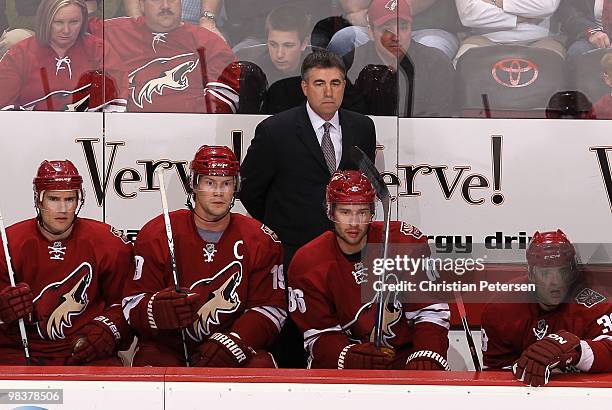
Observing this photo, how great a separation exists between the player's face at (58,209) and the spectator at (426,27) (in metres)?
1.29

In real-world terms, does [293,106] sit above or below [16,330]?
above

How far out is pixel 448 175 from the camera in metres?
5.59

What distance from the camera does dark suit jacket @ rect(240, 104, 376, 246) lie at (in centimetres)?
541

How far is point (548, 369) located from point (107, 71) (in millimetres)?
2416

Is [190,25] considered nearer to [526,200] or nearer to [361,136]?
[361,136]

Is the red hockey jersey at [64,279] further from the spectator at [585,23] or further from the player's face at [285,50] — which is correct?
the spectator at [585,23]

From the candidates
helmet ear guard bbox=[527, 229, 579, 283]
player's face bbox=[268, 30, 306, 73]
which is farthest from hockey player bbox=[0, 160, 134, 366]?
helmet ear guard bbox=[527, 229, 579, 283]

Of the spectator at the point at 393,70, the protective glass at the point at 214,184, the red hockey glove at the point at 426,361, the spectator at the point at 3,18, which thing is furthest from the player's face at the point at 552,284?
the spectator at the point at 3,18

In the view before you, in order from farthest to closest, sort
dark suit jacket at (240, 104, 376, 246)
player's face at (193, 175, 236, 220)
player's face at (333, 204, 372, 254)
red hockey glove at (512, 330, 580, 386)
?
dark suit jacket at (240, 104, 376, 246) < player's face at (193, 175, 236, 220) < player's face at (333, 204, 372, 254) < red hockey glove at (512, 330, 580, 386)

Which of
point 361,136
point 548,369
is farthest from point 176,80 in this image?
point 548,369

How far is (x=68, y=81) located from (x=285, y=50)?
0.91 meters

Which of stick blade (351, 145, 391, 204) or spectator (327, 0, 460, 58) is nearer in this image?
stick blade (351, 145, 391, 204)

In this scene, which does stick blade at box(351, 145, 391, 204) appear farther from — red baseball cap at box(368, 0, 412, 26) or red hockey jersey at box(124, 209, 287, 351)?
red baseball cap at box(368, 0, 412, 26)

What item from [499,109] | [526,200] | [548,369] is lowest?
[548,369]
